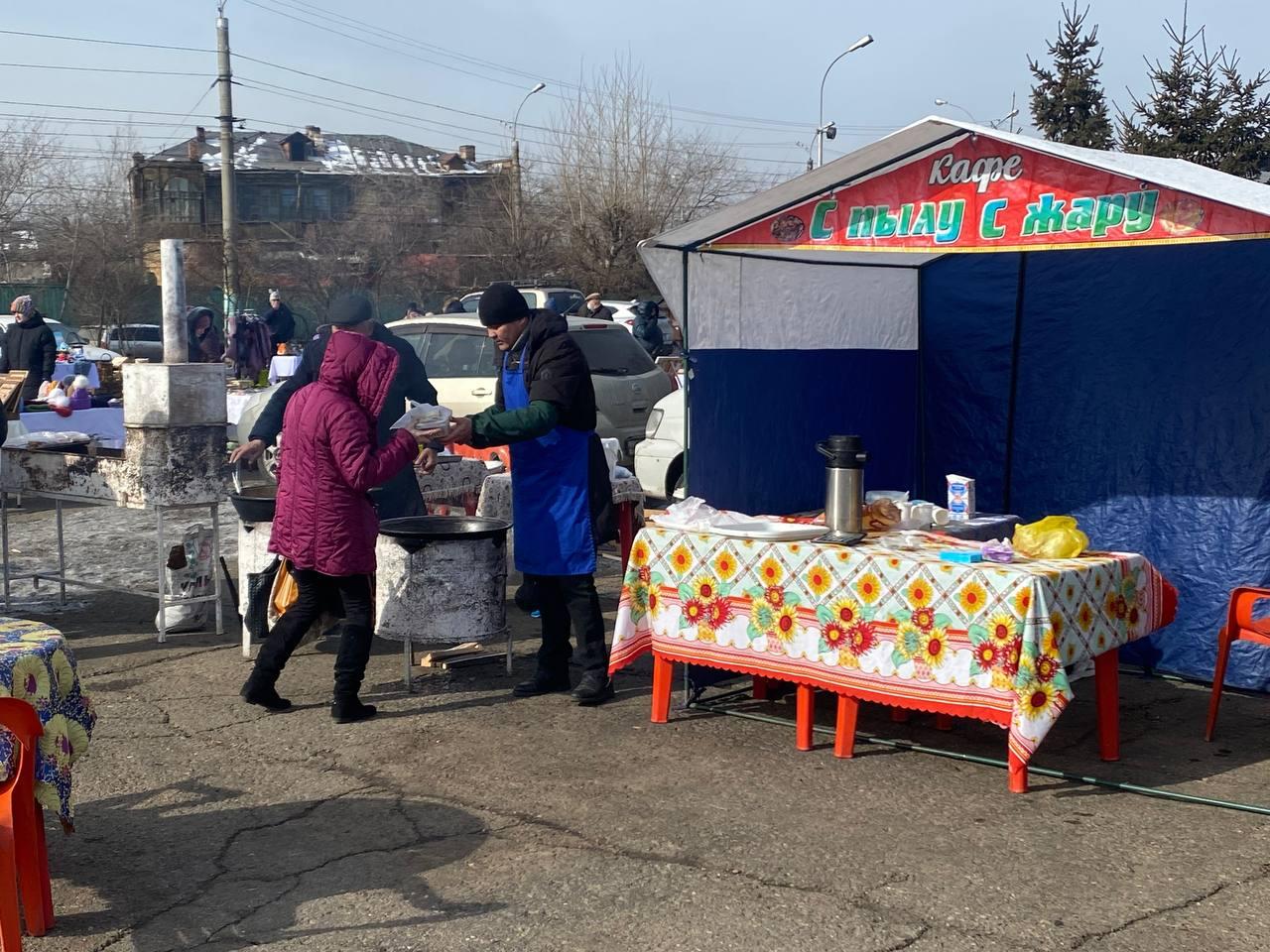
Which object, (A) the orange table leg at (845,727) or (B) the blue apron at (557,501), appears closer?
(A) the orange table leg at (845,727)

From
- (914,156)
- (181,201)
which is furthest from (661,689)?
(181,201)

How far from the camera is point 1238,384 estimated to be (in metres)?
6.63

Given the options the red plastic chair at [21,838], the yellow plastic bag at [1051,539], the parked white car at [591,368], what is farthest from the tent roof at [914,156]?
the parked white car at [591,368]

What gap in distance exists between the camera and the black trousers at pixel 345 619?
613 cm

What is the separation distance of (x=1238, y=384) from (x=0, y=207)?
38085mm

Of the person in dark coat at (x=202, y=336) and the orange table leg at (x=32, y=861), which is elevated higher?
the person in dark coat at (x=202, y=336)

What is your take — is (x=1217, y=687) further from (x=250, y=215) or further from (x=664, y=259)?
(x=250, y=215)

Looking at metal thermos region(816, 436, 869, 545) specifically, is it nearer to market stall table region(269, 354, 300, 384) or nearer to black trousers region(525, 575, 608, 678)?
black trousers region(525, 575, 608, 678)

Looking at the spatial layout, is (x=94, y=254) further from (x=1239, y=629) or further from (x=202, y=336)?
(x=1239, y=629)

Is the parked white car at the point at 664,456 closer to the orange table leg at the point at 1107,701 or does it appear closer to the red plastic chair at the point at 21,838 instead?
the orange table leg at the point at 1107,701

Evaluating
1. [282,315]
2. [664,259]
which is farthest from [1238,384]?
[282,315]

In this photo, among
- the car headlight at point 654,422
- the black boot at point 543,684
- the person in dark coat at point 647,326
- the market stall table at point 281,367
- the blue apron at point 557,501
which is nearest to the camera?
the blue apron at point 557,501

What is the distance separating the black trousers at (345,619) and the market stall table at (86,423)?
9.93 feet

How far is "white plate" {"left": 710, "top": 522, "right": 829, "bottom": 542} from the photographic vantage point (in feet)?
18.7
